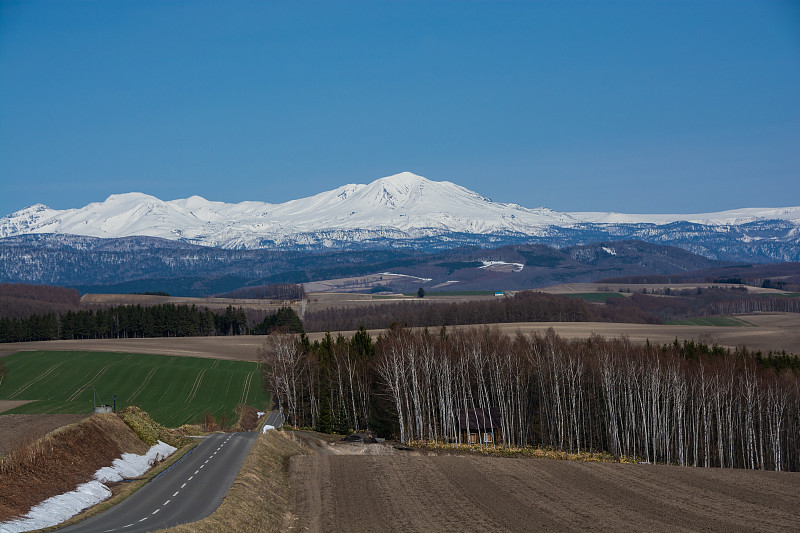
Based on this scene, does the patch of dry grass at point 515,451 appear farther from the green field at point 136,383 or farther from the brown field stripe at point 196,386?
the brown field stripe at point 196,386

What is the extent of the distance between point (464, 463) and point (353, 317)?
13741cm

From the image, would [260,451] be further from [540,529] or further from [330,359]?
[330,359]

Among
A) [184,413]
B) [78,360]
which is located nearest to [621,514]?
[184,413]

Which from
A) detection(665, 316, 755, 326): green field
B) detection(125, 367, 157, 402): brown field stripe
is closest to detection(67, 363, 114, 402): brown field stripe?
detection(125, 367, 157, 402): brown field stripe

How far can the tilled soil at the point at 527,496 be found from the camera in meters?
33.8

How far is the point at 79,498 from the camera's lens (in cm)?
3516

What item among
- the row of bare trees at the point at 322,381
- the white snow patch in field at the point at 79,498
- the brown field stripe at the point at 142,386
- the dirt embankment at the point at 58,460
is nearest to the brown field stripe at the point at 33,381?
the brown field stripe at the point at 142,386

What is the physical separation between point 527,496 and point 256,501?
42.9 feet

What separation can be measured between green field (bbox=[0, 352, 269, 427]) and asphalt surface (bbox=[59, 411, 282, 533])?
3302cm

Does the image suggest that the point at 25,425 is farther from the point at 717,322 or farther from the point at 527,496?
the point at 717,322

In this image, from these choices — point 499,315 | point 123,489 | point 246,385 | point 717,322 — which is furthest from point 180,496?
point 717,322

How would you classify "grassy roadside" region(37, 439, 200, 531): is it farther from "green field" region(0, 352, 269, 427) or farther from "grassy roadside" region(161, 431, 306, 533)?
"green field" region(0, 352, 269, 427)

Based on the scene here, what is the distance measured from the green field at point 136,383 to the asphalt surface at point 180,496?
3302 cm

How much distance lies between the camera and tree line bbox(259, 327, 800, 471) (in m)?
69.9
